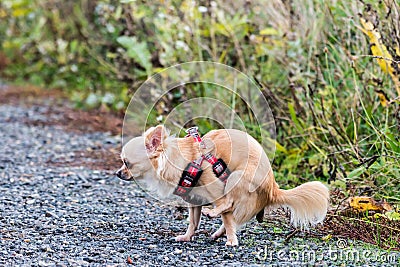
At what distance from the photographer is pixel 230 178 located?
3.77 meters

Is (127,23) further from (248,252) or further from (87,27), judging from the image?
(248,252)

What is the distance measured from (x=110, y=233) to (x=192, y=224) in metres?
0.50

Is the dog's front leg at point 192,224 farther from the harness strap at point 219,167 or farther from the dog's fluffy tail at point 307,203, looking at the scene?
the dog's fluffy tail at point 307,203

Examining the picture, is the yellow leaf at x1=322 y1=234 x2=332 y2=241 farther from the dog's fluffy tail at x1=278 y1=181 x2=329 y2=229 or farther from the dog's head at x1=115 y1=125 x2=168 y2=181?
the dog's head at x1=115 y1=125 x2=168 y2=181

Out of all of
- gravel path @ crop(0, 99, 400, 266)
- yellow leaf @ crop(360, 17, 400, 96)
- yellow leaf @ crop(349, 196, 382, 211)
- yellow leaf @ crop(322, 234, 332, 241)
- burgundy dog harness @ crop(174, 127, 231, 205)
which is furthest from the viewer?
yellow leaf @ crop(360, 17, 400, 96)

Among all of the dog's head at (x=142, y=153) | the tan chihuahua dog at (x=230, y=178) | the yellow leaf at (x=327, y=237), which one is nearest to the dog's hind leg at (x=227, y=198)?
the tan chihuahua dog at (x=230, y=178)

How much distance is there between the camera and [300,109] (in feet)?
18.5

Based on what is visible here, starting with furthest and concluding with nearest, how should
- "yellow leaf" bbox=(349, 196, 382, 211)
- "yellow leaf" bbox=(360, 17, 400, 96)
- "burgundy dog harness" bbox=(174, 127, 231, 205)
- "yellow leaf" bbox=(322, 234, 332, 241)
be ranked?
"yellow leaf" bbox=(360, 17, 400, 96) → "yellow leaf" bbox=(349, 196, 382, 211) → "yellow leaf" bbox=(322, 234, 332, 241) → "burgundy dog harness" bbox=(174, 127, 231, 205)

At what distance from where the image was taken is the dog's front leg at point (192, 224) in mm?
3936

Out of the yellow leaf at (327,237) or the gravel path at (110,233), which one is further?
the yellow leaf at (327,237)

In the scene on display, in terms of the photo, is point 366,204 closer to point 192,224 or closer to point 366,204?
point 366,204

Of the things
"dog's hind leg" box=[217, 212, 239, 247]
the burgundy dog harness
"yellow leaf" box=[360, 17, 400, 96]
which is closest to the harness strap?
the burgundy dog harness

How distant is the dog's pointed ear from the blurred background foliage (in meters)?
1.37

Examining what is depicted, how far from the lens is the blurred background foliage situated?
480 centimetres
